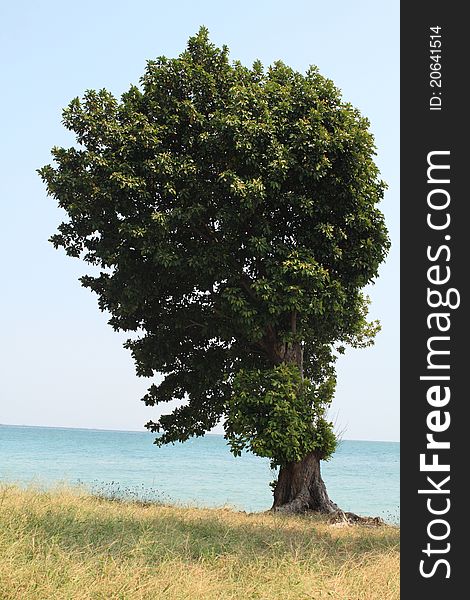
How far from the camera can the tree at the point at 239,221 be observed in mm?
16922

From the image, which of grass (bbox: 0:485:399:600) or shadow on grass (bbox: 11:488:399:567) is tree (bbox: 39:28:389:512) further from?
grass (bbox: 0:485:399:600)

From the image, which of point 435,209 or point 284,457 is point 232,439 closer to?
point 284,457

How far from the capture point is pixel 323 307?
17531 millimetres

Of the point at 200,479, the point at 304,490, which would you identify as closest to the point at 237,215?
the point at 304,490

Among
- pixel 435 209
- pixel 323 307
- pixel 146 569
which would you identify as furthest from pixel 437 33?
pixel 323 307

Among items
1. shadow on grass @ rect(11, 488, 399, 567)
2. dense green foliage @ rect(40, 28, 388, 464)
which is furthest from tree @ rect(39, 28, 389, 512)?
shadow on grass @ rect(11, 488, 399, 567)

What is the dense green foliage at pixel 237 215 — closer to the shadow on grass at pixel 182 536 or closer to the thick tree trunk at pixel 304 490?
the thick tree trunk at pixel 304 490

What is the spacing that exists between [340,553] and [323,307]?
6693 millimetres

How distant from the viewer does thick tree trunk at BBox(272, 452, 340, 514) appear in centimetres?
1906

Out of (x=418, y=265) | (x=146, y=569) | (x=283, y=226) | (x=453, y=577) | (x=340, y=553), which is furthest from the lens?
(x=283, y=226)

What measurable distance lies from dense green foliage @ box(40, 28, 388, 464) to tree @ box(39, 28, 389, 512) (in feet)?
0.12

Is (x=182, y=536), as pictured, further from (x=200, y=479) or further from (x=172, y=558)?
(x=200, y=479)

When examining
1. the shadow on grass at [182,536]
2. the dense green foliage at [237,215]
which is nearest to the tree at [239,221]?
the dense green foliage at [237,215]

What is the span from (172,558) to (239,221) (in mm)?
8623
